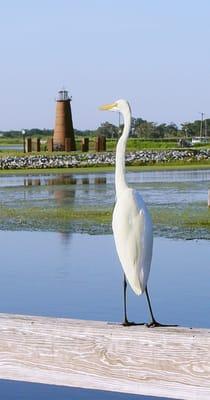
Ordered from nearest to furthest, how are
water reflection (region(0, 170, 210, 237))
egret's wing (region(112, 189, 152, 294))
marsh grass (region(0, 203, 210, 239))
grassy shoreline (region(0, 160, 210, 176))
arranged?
egret's wing (region(112, 189, 152, 294)), marsh grass (region(0, 203, 210, 239)), water reflection (region(0, 170, 210, 237)), grassy shoreline (region(0, 160, 210, 176))

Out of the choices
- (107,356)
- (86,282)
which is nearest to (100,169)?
(86,282)

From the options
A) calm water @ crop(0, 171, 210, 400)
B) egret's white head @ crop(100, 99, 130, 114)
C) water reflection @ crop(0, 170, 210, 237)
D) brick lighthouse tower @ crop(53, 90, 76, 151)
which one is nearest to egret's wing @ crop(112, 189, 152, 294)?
egret's white head @ crop(100, 99, 130, 114)

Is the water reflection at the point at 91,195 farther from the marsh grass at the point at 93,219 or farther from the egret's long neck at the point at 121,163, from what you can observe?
the egret's long neck at the point at 121,163

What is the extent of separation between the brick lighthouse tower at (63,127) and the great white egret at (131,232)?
68376mm

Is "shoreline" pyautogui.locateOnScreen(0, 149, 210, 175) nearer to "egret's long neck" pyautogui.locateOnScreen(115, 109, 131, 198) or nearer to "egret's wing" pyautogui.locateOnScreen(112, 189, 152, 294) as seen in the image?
"egret's long neck" pyautogui.locateOnScreen(115, 109, 131, 198)

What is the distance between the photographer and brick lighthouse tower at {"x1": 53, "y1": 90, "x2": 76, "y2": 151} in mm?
73125

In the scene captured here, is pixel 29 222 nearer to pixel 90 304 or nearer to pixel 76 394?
pixel 90 304

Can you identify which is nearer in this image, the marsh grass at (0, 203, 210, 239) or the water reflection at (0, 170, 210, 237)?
the marsh grass at (0, 203, 210, 239)

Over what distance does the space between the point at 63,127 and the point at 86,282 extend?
6281cm

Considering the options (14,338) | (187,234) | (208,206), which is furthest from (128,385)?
(208,206)

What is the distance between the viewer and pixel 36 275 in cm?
1200

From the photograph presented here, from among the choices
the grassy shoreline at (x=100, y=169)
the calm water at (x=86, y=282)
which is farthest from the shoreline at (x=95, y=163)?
the calm water at (x=86, y=282)

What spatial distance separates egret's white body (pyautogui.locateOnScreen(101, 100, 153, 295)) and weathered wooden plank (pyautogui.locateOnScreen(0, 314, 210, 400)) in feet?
3.58

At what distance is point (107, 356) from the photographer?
2.56 metres
